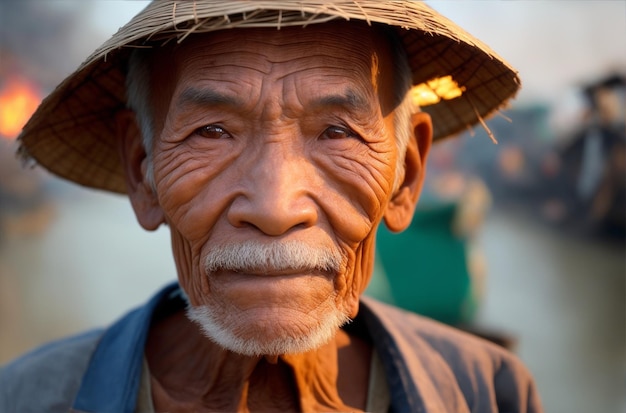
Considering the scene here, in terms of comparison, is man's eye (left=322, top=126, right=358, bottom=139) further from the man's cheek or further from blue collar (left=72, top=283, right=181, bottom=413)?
blue collar (left=72, top=283, right=181, bottom=413)

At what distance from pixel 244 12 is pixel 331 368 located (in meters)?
1.12

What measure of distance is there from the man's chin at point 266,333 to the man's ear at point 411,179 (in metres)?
0.39

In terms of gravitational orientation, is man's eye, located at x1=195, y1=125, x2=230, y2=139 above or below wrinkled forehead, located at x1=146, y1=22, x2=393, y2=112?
below

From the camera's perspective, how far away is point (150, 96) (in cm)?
188

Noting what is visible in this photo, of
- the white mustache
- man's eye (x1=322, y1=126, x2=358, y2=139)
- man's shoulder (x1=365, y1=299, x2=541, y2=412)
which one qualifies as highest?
man's eye (x1=322, y1=126, x2=358, y2=139)

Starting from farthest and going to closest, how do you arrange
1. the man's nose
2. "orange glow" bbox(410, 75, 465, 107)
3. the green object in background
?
the green object in background < "orange glow" bbox(410, 75, 465, 107) < the man's nose

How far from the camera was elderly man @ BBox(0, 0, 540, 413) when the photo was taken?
162 cm

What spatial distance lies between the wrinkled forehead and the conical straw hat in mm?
60

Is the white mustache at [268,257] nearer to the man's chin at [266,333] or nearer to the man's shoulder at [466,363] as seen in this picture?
the man's chin at [266,333]

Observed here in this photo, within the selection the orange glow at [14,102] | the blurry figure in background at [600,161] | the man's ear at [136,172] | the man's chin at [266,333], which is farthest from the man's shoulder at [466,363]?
the orange glow at [14,102]

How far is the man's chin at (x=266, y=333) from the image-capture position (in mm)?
1624

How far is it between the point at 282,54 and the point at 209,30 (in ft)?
0.62

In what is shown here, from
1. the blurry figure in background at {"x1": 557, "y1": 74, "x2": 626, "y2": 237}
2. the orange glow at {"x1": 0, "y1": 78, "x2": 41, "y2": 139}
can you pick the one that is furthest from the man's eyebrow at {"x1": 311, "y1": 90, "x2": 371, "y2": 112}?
the orange glow at {"x1": 0, "y1": 78, "x2": 41, "y2": 139}

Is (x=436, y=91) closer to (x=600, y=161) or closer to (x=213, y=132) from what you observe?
(x=213, y=132)
